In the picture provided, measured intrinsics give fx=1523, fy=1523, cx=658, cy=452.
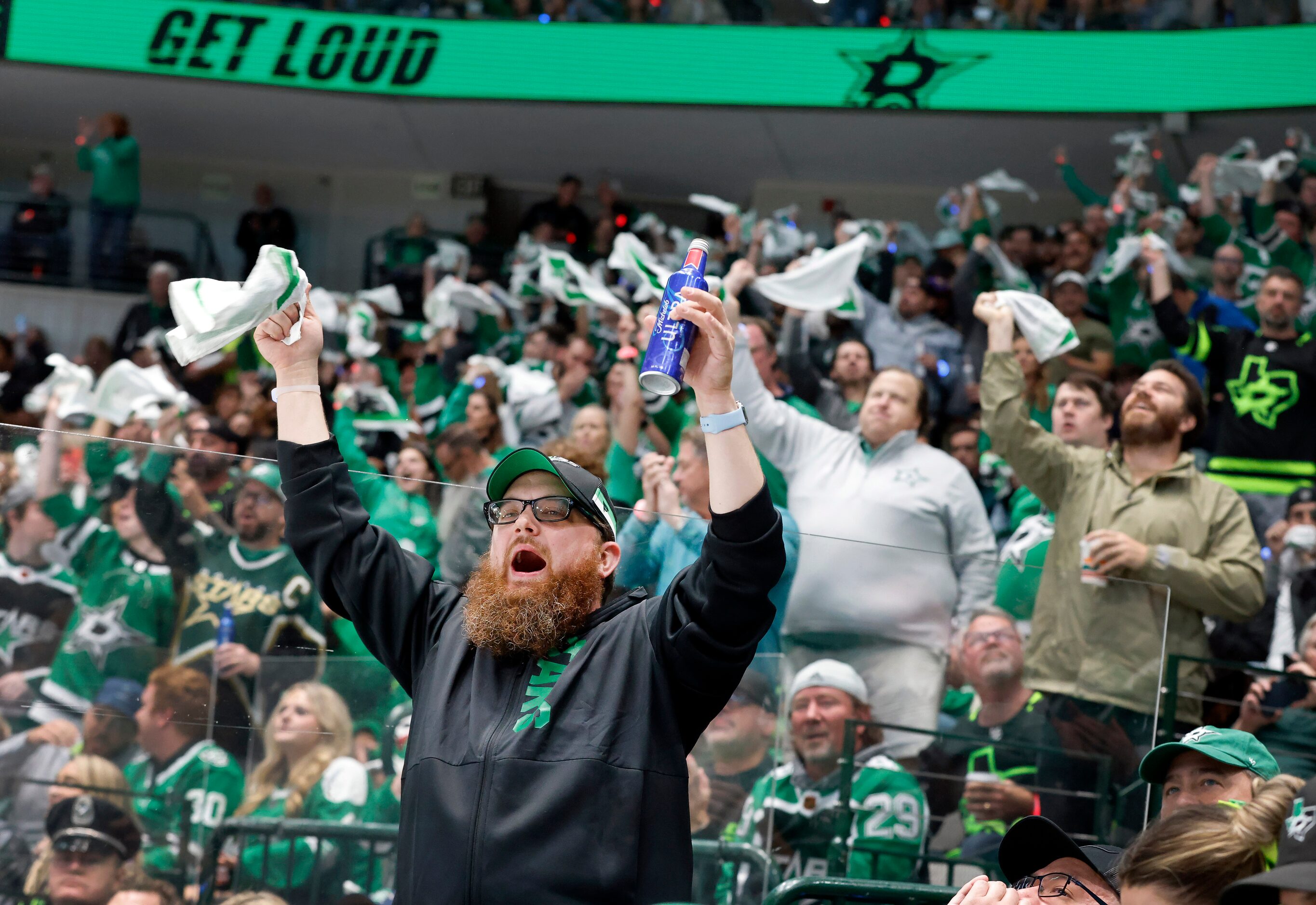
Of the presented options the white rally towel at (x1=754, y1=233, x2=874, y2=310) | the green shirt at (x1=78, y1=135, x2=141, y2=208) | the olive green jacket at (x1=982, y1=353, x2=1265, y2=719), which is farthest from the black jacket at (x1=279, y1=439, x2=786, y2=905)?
the green shirt at (x1=78, y1=135, x2=141, y2=208)

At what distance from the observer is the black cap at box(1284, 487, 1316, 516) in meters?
5.77

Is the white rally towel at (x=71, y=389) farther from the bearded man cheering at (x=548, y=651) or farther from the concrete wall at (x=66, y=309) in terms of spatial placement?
the concrete wall at (x=66, y=309)

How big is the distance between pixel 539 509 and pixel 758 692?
1.64 meters

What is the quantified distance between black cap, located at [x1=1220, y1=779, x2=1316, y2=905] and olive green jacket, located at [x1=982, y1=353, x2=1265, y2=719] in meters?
2.37

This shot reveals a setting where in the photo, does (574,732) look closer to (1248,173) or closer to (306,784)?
(306,784)

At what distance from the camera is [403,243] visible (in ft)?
42.7

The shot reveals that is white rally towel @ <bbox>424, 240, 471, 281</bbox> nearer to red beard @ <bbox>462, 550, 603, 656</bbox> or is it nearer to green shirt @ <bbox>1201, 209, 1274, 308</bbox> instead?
green shirt @ <bbox>1201, 209, 1274, 308</bbox>

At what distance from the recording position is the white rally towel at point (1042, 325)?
16.0ft

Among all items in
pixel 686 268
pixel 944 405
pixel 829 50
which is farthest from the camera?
pixel 829 50

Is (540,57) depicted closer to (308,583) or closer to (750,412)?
(750,412)

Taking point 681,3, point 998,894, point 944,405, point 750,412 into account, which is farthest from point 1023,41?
point 998,894

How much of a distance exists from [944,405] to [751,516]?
216 inches

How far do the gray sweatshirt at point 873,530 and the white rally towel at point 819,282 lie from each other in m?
1.56

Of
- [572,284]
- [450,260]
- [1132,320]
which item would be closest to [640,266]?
[572,284]
